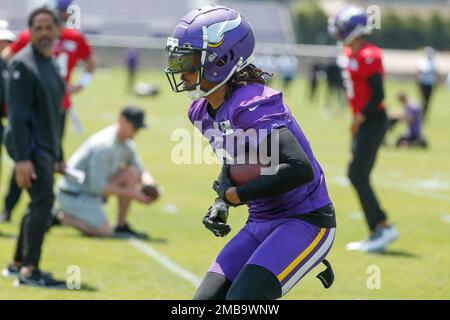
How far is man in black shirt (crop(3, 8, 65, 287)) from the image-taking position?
698cm

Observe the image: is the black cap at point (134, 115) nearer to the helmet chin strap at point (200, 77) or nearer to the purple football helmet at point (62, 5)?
the purple football helmet at point (62, 5)

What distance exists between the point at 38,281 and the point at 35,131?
108 centimetres

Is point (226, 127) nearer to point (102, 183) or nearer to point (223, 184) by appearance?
point (223, 184)

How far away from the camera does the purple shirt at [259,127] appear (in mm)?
4484

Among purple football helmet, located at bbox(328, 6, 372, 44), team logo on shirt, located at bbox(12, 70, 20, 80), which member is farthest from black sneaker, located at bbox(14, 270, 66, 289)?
purple football helmet, located at bbox(328, 6, 372, 44)

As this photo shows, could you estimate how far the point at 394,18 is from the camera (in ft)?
192

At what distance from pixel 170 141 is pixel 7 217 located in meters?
9.29

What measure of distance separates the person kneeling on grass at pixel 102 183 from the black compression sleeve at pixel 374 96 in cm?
214

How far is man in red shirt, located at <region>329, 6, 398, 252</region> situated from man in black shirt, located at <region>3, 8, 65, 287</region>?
312 centimetres

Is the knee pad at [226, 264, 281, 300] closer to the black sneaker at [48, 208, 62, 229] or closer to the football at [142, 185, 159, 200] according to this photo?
the football at [142, 185, 159, 200]

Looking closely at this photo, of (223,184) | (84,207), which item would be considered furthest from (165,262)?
(223,184)

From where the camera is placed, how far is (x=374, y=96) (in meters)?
9.10

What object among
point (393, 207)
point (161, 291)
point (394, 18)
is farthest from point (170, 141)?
point (394, 18)

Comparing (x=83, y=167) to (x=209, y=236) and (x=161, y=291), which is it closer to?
(x=209, y=236)
